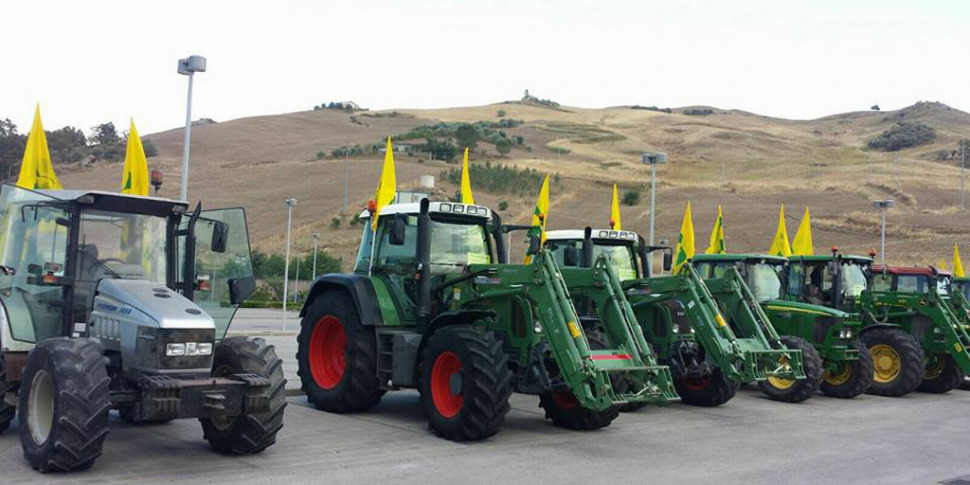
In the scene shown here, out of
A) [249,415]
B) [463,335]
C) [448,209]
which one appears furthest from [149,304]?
[448,209]

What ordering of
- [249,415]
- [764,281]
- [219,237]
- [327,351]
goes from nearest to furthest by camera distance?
1. [249,415]
2. [219,237]
3. [327,351]
4. [764,281]

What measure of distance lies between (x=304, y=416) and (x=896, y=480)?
275 inches

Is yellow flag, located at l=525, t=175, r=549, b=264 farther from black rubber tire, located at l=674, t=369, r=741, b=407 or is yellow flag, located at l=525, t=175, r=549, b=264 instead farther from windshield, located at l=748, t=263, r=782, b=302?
windshield, located at l=748, t=263, r=782, b=302

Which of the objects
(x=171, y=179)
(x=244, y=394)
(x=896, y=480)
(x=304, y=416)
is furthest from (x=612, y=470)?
(x=171, y=179)

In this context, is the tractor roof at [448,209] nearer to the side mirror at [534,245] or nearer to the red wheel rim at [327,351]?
the side mirror at [534,245]

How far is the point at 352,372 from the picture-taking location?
484 inches

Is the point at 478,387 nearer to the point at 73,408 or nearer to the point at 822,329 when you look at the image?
the point at 73,408

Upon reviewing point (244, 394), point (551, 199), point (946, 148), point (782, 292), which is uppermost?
point (946, 148)

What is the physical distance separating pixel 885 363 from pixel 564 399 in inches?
345

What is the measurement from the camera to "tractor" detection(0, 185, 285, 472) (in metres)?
7.94

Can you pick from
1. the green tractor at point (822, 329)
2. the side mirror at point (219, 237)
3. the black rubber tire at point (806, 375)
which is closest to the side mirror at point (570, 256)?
the green tractor at point (822, 329)

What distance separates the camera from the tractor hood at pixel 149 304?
8.33 m

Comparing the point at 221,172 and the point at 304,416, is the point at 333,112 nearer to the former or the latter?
the point at 221,172

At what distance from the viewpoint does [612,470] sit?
9.27 metres
